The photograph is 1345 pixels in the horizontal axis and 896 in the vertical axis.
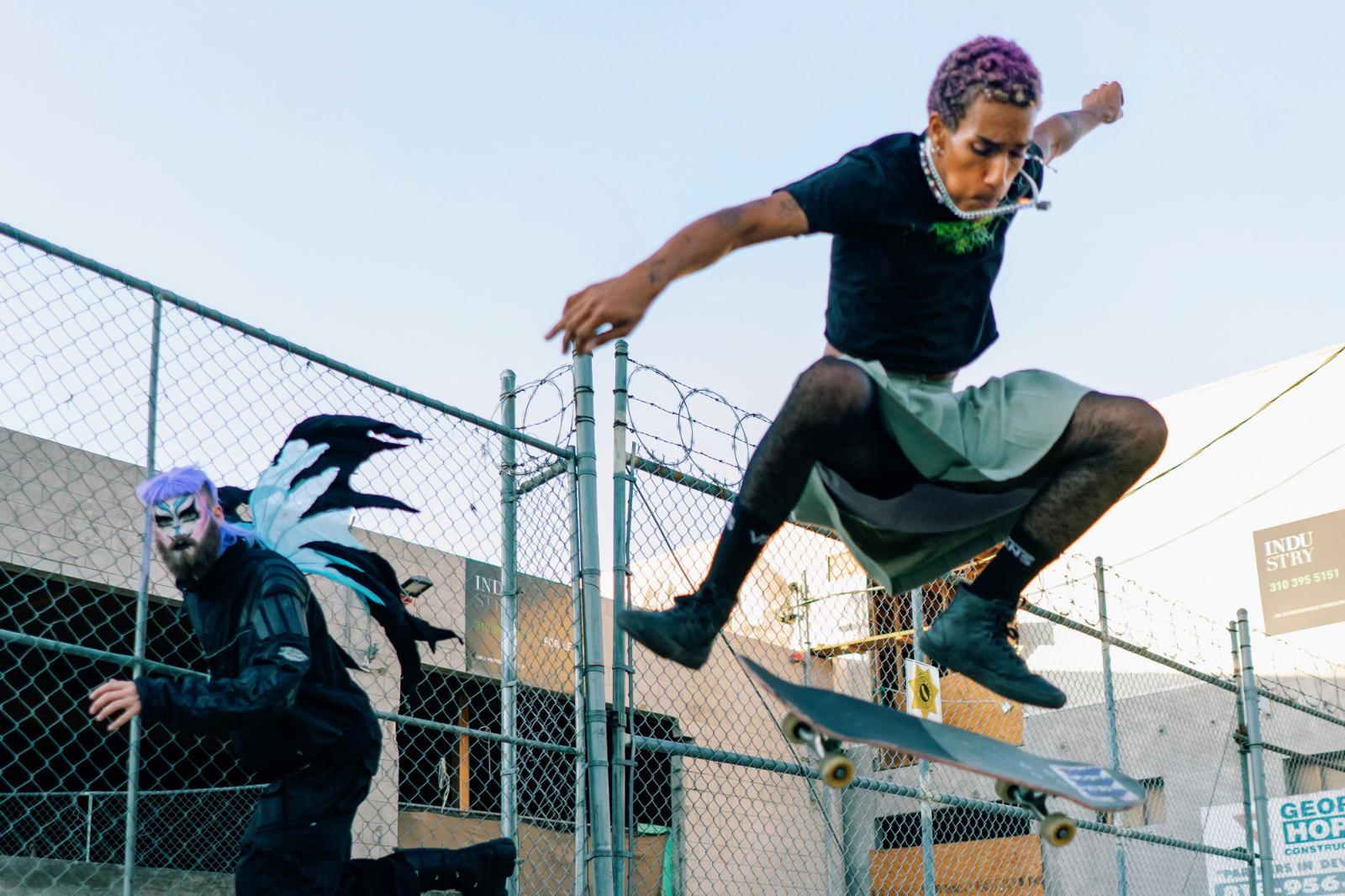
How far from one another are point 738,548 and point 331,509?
2123 mm

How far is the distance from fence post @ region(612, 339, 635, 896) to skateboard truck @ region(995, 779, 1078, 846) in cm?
154

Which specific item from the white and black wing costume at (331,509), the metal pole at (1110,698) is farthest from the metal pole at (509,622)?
the metal pole at (1110,698)

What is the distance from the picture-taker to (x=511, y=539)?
5332 mm

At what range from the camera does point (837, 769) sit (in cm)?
290

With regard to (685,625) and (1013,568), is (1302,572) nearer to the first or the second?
(1013,568)

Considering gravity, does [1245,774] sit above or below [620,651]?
below

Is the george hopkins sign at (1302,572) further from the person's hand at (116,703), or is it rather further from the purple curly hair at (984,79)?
the person's hand at (116,703)

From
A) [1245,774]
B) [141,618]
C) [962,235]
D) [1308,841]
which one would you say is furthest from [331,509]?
[1308,841]

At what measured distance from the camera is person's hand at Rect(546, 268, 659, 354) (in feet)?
8.71

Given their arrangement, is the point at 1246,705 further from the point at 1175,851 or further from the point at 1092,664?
the point at 1092,664

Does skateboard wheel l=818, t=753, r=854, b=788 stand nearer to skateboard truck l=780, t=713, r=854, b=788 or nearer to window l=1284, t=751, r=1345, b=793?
skateboard truck l=780, t=713, r=854, b=788

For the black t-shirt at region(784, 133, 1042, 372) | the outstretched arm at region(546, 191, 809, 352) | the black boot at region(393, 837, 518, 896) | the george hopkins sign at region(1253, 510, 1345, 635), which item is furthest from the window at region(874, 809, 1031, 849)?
the outstretched arm at region(546, 191, 809, 352)

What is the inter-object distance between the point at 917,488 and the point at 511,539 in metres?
2.34

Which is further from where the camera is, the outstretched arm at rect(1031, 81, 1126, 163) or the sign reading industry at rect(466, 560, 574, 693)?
the sign reading industry at rect(466, 560, 574, 693)
